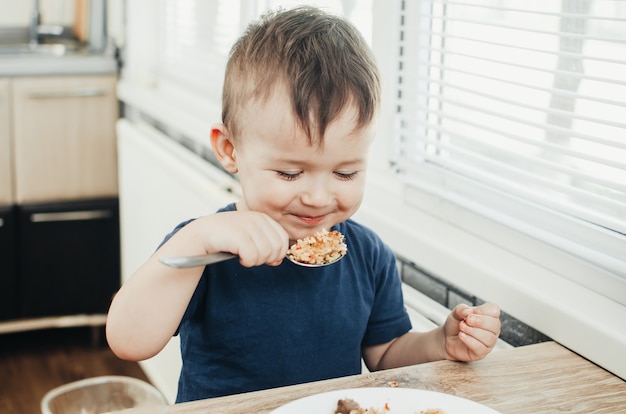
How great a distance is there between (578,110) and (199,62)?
1.67m

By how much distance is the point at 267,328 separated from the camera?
1212 millimetres

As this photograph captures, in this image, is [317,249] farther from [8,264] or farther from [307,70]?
[8,264]

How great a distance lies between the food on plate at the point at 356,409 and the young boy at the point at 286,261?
0.62 ft

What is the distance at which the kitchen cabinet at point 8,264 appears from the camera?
2.99 metres

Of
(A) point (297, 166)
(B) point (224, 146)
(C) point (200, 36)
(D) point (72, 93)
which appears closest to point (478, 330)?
(A) point (297, 166)

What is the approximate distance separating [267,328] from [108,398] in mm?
475

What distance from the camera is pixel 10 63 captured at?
2920 millimetres

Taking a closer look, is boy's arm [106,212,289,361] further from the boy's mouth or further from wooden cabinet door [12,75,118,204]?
wooden cabinet door [12,75,118,204]

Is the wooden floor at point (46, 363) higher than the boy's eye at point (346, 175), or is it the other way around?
the boy's eye at point (346, 175)

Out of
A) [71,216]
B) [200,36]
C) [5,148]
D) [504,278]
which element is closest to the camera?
[504,278]

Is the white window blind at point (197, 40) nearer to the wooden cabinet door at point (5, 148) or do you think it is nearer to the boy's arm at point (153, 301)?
the wooden cabinet door at point (5, 148)

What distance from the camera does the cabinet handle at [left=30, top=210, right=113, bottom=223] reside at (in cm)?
302

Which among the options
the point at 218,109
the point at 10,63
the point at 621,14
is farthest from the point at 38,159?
the point at 621,14

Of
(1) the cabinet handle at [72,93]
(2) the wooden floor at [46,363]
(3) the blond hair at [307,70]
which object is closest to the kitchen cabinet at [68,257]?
(2) the wooden floor at [46,363]
